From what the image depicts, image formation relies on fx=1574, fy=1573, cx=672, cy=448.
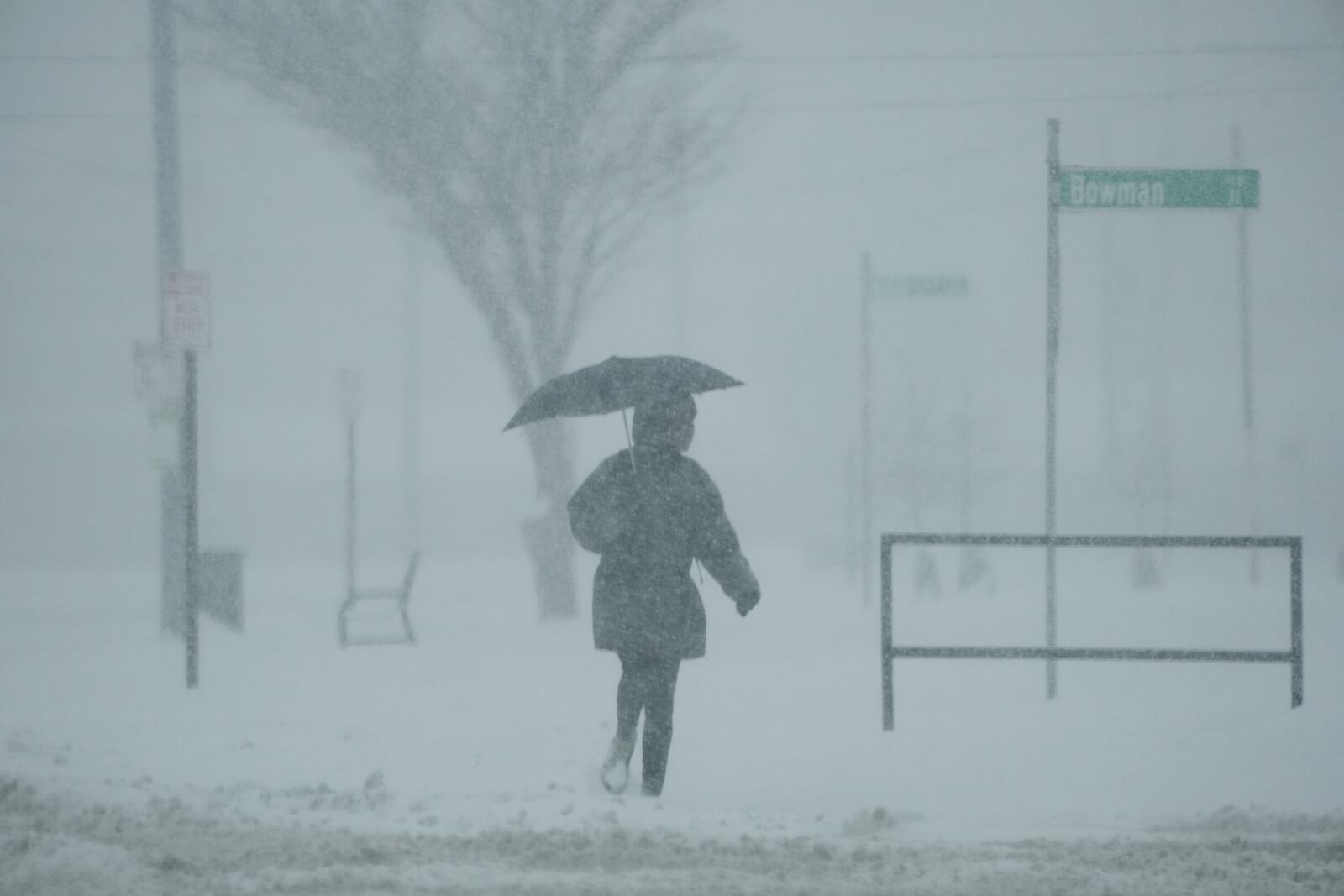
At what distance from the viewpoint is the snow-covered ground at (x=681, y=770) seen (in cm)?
565

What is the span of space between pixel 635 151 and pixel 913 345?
78.3 feet

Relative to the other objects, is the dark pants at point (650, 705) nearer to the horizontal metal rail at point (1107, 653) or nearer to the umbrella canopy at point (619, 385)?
the umbrella canopy at point (619, 385)

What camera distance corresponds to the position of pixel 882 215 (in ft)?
249

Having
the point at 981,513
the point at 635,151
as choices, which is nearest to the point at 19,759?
the point at 635,151

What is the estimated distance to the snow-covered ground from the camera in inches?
222

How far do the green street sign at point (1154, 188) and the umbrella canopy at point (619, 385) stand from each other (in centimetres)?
348

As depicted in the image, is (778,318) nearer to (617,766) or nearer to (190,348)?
(190,348)

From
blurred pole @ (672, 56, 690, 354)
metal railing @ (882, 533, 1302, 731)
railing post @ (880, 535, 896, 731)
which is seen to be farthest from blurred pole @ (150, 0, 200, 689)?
metal railing @ (882, 533, 1302, 731)

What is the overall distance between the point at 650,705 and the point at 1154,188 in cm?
511

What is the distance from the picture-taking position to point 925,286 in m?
16.3

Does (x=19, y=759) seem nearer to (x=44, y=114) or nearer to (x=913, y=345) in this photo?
(x=44, y=114)

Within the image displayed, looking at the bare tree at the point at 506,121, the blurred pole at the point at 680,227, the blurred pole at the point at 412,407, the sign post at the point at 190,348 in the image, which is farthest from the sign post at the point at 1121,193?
the blurred pole at the point at 412,407

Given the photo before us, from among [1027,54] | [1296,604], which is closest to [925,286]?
[1296,604]

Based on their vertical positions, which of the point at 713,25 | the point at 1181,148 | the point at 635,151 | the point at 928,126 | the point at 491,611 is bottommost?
the point at 491,611
